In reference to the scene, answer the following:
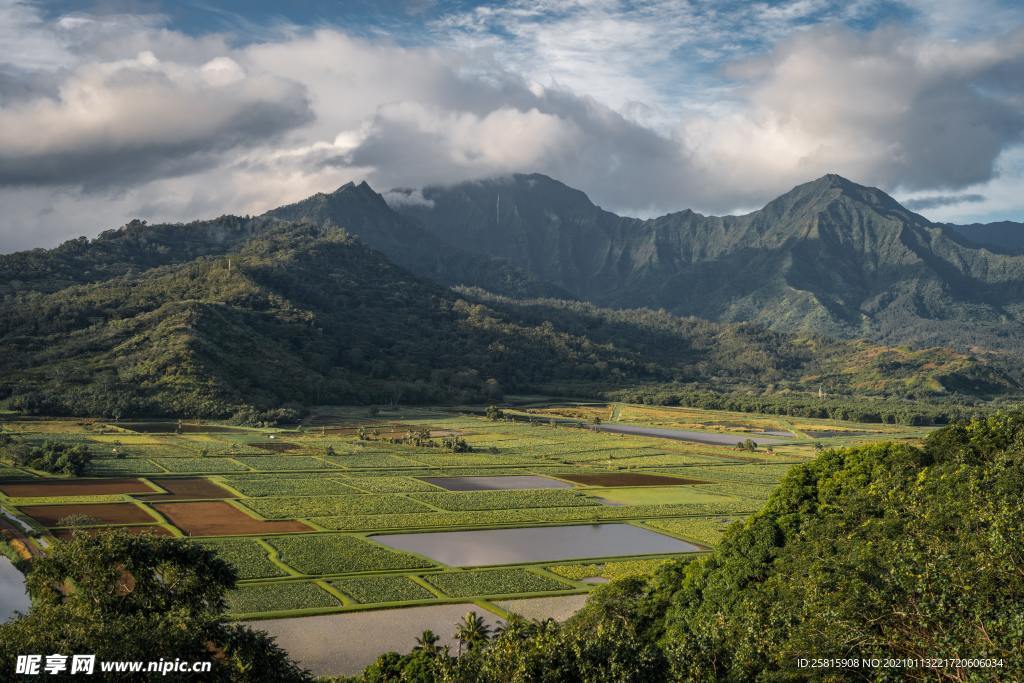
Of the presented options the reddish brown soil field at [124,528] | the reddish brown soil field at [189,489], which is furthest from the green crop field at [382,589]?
the reddish brown soil field at [189,489]

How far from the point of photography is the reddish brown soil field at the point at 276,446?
122 metres

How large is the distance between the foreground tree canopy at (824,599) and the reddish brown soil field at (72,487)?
56.0 m

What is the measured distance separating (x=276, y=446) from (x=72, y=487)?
41133 mm

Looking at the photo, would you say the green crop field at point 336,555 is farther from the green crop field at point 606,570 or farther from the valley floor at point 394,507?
the green crop field at point 606,570

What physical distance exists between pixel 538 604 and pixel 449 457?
65075 mm

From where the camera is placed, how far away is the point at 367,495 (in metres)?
89.4

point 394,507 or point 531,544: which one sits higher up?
point 394,507

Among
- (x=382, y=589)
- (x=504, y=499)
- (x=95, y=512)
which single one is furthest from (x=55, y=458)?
(x=382, y=589)

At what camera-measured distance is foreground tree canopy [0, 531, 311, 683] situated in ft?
92.6

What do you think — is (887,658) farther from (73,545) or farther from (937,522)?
(73,545)

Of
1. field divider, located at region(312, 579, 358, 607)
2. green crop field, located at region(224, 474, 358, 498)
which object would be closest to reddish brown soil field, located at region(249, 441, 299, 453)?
green crop field, located at region(224, 474, 358, 498)

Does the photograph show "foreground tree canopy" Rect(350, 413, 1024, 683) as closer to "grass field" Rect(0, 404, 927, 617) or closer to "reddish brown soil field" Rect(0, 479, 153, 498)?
"grass field" Rect(0, 404, 927, 617)

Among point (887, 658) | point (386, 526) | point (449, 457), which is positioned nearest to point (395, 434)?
point (449, 457)

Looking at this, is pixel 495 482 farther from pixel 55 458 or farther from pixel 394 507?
pixel 55 458
